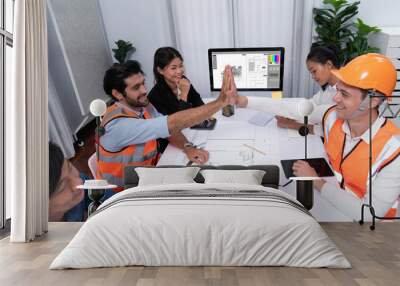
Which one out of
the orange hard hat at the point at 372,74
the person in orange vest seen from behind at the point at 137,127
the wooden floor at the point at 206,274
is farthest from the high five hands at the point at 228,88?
the wooden floor at the point at 206,274

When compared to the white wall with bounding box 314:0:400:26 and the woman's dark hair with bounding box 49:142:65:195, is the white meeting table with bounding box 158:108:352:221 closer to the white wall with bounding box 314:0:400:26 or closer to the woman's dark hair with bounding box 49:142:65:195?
the woman's dark hair with bounding box 49:142:65:195

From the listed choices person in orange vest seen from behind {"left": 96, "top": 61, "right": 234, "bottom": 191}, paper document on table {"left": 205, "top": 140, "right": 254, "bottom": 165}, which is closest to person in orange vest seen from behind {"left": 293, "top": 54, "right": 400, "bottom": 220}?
paper document on table {"left": 205, "top": 140, "right": 254, "bottom": 165}

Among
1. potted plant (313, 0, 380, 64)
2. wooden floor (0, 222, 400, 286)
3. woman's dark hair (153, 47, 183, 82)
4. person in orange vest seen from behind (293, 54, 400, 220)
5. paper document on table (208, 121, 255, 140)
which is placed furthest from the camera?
woman's dark hair (153, 47, 183, 82)

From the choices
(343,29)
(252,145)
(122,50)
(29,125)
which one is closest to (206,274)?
(29,125)

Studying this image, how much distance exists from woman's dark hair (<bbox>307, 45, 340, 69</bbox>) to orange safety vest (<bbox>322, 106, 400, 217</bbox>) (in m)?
0.50

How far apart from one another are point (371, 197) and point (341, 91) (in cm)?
109

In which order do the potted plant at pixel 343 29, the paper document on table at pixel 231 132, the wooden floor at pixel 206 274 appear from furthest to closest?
1. the paper document on table at pixel 231 132
2. the potted plant at pixel 343 29
3. the wooden floor at pixel 206 274

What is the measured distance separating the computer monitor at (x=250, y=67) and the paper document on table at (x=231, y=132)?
1.31ft

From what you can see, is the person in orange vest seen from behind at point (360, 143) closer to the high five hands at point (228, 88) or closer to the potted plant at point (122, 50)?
the high five hands at point (228, 88)

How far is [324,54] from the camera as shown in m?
5.58

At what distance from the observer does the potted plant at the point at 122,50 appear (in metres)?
5.69

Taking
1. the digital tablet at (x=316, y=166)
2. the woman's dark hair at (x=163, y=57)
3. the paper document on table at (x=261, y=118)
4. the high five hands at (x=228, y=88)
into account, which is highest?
the woman's dark hair at (x=163, y=57)

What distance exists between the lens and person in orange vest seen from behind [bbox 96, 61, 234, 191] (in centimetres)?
560

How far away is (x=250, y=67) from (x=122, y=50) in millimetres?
1363
